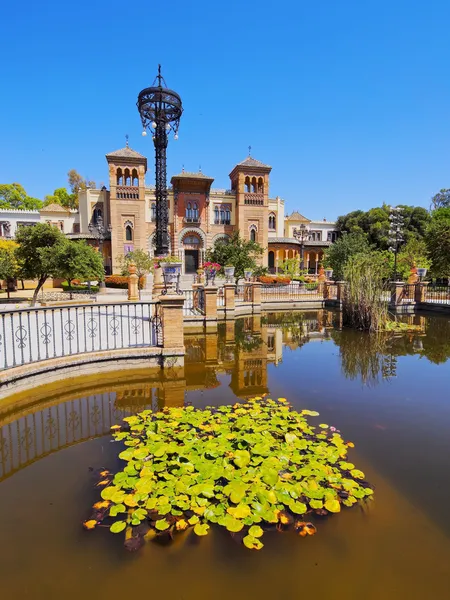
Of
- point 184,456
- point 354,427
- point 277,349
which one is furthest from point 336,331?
point 184,456

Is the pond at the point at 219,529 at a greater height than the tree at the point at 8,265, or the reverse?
the tree at the point at 8,265

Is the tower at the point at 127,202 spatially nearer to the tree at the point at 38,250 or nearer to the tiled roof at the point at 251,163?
the tiled roof at the point at 251,163

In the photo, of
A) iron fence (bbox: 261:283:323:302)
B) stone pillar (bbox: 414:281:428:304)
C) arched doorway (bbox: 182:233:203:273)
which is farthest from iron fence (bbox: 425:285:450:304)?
arched doorway (bbox: 182:233:203:273)

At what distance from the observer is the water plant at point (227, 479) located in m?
2.63

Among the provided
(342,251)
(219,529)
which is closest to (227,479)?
(219,529)

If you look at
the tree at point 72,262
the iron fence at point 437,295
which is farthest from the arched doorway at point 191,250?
the iron fence at point 437,295

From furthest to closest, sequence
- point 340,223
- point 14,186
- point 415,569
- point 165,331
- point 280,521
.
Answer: point 14,186 < point 340,223 < point 165,331 < point 280,521 < point 415,569

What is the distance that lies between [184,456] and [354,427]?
2.18 m

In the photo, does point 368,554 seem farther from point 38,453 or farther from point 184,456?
point 38,453

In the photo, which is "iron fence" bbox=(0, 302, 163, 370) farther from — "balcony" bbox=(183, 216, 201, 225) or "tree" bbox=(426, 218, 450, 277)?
"balcony" bbox=(183, 216, 201, 225)

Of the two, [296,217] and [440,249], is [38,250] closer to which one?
[440,249]

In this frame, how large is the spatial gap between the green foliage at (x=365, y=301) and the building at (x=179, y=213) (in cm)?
2566

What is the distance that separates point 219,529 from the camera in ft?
8.56

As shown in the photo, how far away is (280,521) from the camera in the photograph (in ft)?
8.71
